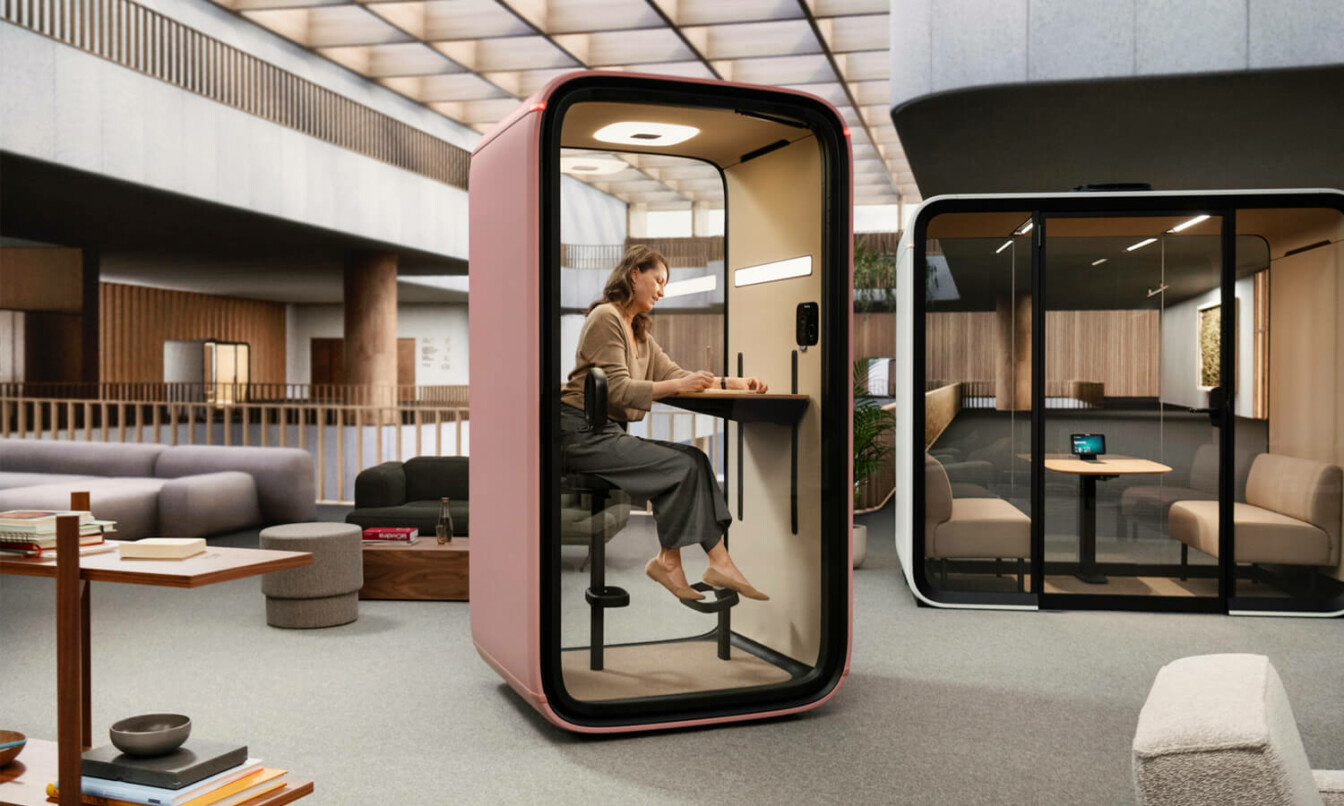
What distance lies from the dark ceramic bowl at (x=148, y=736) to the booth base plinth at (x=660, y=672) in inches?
63.1

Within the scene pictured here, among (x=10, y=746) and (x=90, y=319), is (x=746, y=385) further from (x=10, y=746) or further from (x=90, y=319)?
(x=90, y=319)

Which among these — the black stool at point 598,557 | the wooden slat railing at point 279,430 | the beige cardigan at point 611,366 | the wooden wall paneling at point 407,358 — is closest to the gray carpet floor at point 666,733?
the black stool at point 598,557

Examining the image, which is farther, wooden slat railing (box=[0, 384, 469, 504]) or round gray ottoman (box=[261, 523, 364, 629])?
wooden slat railing (box=[0, 384, 469, 504])

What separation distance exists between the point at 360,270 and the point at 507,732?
494 inches

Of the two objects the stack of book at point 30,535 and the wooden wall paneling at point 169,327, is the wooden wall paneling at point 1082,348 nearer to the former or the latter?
the stack of book at point 30,535

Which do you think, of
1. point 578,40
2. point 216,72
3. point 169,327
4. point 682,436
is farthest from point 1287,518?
point 169,327

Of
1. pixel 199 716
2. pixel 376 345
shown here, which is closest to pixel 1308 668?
pixel 199 716

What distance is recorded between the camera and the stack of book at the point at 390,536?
20.0 feet

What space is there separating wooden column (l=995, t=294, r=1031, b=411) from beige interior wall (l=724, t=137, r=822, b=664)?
197 centimetres

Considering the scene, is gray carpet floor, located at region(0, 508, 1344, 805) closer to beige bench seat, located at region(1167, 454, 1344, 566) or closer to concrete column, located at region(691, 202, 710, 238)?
beige bench seat, located at region(1167, 454, 1344, 566)

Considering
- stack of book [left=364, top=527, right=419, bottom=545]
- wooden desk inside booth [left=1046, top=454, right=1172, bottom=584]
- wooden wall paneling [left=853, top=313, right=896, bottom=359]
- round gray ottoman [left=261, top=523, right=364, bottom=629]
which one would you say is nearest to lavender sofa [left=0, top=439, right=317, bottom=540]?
stack of book [left=364, top=527, right=419, bottom=545]

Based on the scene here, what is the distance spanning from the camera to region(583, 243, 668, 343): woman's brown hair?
402cm

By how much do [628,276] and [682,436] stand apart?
660 millimetres

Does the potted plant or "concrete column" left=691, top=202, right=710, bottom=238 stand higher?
"concrete column" left=691, top=202, right=710, bottom=238
